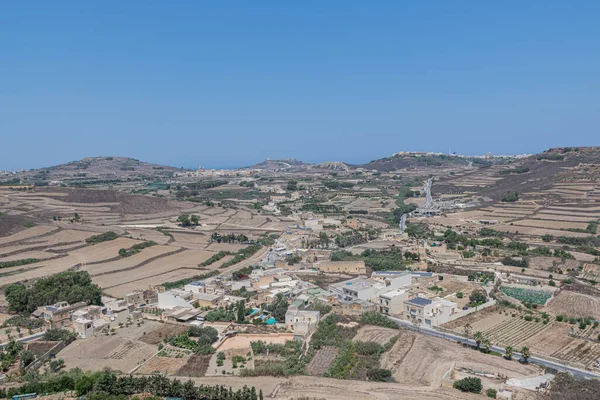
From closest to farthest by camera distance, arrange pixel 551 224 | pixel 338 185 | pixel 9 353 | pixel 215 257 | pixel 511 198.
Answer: pixel 9 353
pixel 215 257
pixel 551 224
pixel 511 198
pixel 338 185

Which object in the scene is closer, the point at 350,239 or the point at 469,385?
the point at 469,385

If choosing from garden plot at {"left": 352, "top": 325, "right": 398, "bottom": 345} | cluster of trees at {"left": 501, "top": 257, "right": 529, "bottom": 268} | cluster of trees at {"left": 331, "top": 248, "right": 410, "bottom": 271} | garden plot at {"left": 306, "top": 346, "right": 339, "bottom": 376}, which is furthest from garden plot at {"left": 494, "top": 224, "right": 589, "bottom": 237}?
garden plot at {"left": 306, "top": 346, "right": 339, "bottom": 376}

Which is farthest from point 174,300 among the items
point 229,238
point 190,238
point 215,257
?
point 190,238

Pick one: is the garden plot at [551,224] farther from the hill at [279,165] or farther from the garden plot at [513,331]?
the hill at [279,165]

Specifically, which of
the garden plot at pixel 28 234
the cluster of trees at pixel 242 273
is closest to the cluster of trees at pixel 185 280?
the cluster of trees at pixel 242 273

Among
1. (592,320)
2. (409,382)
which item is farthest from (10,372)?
(592,320)

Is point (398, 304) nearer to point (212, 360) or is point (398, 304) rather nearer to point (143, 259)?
point (212, 360)

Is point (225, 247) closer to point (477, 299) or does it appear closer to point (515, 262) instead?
point (477, 299)
